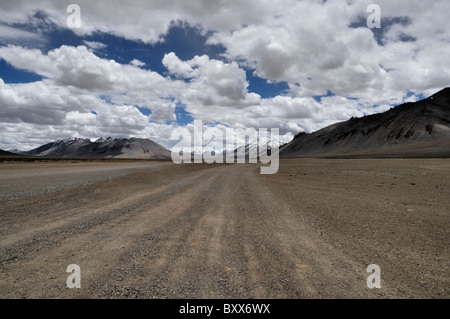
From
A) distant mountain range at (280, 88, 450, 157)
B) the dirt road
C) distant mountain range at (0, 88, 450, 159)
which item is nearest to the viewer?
the dirt road

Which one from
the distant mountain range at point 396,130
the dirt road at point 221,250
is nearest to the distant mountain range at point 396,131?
the distant mountain range at point 396,130

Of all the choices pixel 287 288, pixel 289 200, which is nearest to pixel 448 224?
pixel 289 200

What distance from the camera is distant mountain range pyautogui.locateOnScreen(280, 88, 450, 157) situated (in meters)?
117

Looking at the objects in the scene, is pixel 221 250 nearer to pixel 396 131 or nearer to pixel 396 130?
pixel 396 131

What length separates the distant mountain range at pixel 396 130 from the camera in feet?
382

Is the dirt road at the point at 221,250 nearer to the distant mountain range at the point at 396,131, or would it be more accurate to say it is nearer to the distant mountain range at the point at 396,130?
the distant mountain range at the point at 396,130

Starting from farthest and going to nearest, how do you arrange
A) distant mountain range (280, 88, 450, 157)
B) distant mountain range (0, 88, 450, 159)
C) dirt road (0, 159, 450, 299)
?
1. distant mountain range (280, 88, 450, 157)
2. distant mountain range (0, 88, 450, 159)
3. dirt road (0, 159, 450, 299)

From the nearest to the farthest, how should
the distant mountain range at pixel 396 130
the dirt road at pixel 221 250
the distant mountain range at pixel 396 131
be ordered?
the dirt road at pixel 221 250 < the distant mountain range at pixel 396 131 < the distant mountain range at pixel 396 130

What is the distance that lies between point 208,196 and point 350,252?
890 cm

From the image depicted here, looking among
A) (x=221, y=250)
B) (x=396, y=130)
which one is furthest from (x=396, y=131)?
(x=221, y=250)

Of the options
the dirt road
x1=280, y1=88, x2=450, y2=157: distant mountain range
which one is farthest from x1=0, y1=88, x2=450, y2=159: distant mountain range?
the dirt road

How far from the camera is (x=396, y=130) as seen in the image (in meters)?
135

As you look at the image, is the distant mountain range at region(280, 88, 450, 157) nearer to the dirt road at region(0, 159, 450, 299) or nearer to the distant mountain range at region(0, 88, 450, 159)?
the distant mountain range at region(0, 88, 450, 159)
